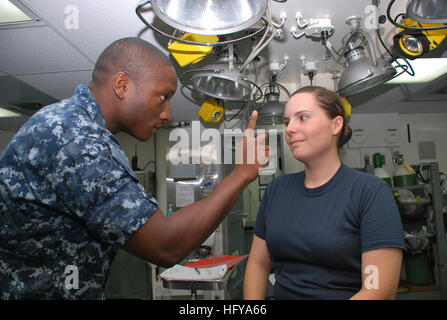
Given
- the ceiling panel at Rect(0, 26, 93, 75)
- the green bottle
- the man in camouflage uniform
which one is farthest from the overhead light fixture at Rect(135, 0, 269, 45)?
the green bottle

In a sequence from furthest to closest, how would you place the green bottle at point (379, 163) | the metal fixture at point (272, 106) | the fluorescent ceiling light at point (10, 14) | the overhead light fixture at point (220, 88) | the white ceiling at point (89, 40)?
1. the green bottle at point (379, 163)
2. the metal fixture at point (272, 106)
3. the overhead light fixture at point (220, 88)
4. the white ceiling at point (89, 40)
5. the fluorescent ceiling light at point (10, 14)

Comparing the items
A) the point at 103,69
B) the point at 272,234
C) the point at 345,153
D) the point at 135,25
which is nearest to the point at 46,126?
the point at 103,69

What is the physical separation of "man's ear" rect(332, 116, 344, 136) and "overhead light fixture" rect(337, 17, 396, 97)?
1.92 ft

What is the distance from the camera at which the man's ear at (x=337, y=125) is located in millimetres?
1215

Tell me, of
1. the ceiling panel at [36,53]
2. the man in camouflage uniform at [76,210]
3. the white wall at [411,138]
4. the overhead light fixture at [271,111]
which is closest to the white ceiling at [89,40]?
the ceiling panel at [36,53]

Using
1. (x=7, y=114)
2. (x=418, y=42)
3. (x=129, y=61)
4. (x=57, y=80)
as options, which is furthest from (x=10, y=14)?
(x=7, y=114)

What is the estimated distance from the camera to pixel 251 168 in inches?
33.8

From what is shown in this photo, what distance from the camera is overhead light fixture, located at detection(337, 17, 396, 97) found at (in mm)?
1635

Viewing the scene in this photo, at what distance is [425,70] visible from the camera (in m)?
2.62

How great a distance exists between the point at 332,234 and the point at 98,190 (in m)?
0.78

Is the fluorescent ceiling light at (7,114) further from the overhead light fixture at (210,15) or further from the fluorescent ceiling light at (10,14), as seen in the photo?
the overhead light fixture at (210,15)

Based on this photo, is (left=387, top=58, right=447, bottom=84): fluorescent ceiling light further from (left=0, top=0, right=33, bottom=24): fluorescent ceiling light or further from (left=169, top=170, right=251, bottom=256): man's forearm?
→ (left=0, top=0, right=33, bottom=24): fluorescent ceiling light

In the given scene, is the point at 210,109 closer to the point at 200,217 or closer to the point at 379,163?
the point at 200,217

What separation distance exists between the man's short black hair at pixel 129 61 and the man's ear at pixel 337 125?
0.72 m
